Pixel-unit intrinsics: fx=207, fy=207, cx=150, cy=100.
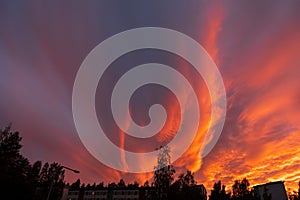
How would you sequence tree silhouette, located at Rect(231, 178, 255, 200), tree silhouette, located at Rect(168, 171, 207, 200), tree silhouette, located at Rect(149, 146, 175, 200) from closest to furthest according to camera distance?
1. tree silhouette, located at Rect(168, 171, 207, 200)
2. tree silhouette, located at Rect(149, 146, 175, 200)
3. tree silhouette, located at Rect(231, 178, 255, 200)

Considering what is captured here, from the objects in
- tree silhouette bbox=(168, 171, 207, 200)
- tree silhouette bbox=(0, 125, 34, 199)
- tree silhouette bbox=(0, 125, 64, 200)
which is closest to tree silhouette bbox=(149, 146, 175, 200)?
tree silhouette bbox=(168, 171, 207, 200)

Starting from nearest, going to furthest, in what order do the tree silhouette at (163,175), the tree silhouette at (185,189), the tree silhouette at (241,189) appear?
the tree silhouette at (185,189)
the tree silhouette at (163,175)
the tree silhouette at (241,189)

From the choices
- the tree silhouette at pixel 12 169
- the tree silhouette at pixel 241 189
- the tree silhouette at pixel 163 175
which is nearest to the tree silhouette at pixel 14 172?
the tree silhouette at pixel 12 169

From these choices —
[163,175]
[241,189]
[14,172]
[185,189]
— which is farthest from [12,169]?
[241,189]

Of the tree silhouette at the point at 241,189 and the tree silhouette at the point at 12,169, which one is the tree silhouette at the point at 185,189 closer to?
the tree silhouette at the point at 241,189

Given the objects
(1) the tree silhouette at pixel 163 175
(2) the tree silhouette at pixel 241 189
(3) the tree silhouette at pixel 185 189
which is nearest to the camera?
(3) the tree silhouette at pixel 185 189

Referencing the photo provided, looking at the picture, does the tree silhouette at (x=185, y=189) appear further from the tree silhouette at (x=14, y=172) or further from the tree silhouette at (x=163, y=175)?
the tree silhouette at (x=14, y=172)

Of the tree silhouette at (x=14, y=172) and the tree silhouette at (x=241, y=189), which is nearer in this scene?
the tree silhouette at (x=14, y=172)

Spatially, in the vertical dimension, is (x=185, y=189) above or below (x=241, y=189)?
below

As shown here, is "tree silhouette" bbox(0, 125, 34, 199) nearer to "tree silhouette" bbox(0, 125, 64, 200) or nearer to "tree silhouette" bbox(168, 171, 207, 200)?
"tree silhouette" bbox(0, 125, 64, 200)

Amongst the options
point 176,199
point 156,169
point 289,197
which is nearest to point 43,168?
point 156,169

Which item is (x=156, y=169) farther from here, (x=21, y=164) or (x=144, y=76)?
(x=21, y=164)

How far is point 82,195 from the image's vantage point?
9250 cm

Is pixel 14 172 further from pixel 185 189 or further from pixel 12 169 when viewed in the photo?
pixel 185 189
